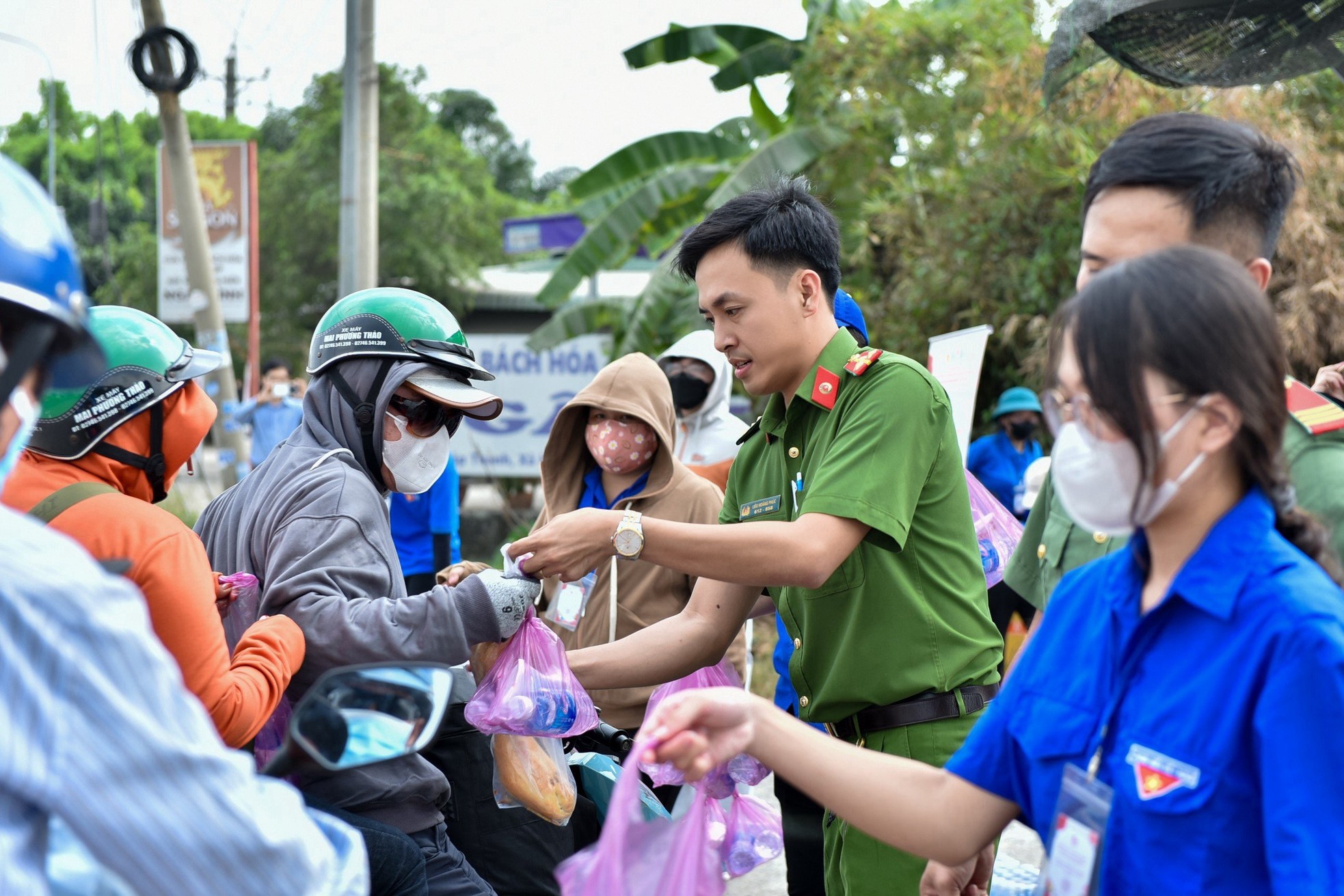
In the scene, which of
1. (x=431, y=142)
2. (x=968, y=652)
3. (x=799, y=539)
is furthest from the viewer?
(x=431, y=142)

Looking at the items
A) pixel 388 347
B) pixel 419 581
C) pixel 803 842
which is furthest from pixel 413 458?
pixel 419 581

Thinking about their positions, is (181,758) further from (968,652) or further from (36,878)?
(968,652)

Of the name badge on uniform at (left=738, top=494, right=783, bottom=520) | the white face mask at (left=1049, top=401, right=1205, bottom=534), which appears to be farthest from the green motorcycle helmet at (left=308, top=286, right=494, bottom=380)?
the white face mask at (left=1049, top=401, right=1205, bottom=534)

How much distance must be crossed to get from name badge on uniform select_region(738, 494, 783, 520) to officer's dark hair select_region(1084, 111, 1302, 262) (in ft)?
3.91

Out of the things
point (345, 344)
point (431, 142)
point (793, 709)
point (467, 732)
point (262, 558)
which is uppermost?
point (431, 142)

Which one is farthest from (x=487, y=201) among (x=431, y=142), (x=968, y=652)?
(x=968, y=652)

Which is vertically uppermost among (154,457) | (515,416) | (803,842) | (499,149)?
(499,149)

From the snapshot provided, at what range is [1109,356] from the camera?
1.48 metres

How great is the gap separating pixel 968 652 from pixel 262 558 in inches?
64.1

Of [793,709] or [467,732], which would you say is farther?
[793,709]

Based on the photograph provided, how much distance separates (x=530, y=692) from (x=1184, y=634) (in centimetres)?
164

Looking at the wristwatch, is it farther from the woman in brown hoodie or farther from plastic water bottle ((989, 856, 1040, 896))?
the woman in brown hoodie

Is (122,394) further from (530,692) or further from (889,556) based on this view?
(889,556)

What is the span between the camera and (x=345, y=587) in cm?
251
